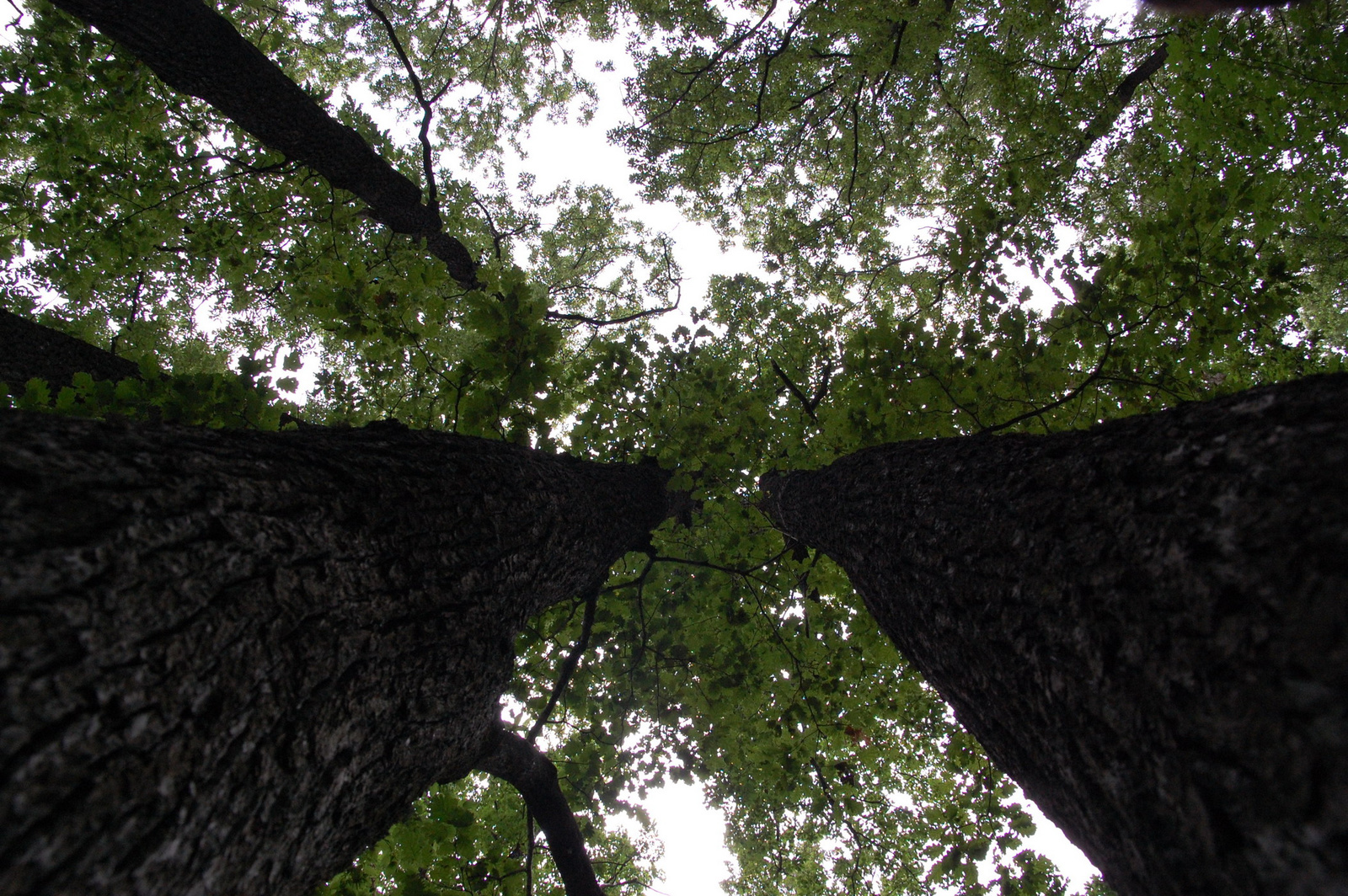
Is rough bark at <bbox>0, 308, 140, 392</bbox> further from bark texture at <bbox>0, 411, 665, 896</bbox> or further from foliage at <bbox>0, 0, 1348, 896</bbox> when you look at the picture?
bark texture at <bbox>0, 411, 665, 896</bbox>

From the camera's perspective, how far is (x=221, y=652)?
43.7 inches

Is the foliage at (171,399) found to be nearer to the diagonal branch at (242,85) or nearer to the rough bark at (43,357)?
the rough bark at (43,357)

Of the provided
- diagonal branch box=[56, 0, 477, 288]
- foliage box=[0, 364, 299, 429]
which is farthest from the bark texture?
diagonal branch box=[56, 0, 477, 288]

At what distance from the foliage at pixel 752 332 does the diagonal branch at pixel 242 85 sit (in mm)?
484

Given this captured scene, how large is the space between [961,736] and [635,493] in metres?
3.12

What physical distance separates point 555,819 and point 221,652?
3771 millimetres

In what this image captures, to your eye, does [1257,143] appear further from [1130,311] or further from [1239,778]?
[1239,778]

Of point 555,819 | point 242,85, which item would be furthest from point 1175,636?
point 242,85

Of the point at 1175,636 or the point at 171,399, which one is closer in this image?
the point at 1175,636

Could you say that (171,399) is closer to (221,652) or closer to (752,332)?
(221,652)

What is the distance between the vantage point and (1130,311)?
3455mm

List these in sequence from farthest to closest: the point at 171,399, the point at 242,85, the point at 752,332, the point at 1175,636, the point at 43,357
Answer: the point at 752,332 → the point at 242,85 → the point at 43,357 → the point at 171,399 → the point at 1175,636

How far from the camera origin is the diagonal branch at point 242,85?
3484 millimetres

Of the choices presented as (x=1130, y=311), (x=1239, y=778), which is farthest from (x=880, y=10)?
(x=1239, y=778)
